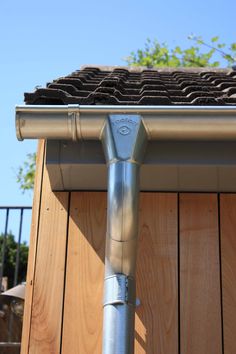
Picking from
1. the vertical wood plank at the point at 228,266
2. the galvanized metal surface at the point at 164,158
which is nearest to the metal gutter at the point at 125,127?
the galvanized metal surface at the point at 164,158

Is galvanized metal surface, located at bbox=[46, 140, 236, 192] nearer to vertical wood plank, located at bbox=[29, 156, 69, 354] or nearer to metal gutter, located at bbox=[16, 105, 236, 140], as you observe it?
metal gutter, located at bbox=[16, 105, 236, 140]

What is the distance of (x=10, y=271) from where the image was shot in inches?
627

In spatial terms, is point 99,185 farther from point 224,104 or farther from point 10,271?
point 10,271

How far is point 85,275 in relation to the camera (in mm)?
2914

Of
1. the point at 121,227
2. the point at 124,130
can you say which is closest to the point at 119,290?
the point at 121,227

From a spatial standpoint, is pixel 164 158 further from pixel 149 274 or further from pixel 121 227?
pixel 149 274

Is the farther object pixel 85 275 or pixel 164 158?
pixel 85 275

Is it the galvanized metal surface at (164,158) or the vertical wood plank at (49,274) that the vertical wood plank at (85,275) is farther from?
the galvanized metal surface at (164,158)

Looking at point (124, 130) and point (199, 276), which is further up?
point (124, 130)

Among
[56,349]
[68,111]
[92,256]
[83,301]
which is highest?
[68,111]

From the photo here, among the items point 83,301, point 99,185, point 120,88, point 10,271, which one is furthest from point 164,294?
point 10,271

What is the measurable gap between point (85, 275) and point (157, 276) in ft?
1.11

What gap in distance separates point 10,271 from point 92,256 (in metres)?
13.4

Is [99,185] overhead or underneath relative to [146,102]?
underneath
